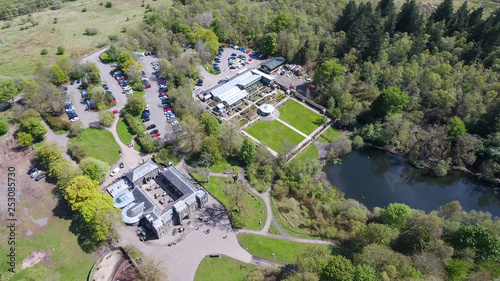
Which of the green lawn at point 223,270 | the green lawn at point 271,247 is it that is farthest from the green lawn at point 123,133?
the green lawn at point 271,247

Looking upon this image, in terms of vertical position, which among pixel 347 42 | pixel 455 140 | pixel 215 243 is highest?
pixel 347 42

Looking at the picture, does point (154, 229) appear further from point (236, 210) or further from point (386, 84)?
point (386, 84)

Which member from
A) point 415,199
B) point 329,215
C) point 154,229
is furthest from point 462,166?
point 154,229

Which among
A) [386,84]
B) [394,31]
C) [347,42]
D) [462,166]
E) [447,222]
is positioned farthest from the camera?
[394,31]

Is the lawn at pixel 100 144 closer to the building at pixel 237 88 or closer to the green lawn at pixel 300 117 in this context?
the building at pixel 237 88

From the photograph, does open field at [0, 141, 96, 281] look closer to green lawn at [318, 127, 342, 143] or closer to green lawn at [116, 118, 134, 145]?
green lawn at [116, 118, 134, 145]

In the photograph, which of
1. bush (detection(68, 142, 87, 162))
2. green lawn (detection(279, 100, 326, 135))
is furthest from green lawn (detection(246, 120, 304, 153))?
bush (detection(68, 142, 87, 162))
